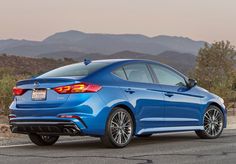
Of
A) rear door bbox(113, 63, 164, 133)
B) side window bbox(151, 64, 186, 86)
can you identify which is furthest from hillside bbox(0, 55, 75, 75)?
rear door bbox(113, 63, 164, 133)

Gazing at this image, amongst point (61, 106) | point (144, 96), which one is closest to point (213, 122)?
point (144, 96)

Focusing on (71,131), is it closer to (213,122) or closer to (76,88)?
(76,88)

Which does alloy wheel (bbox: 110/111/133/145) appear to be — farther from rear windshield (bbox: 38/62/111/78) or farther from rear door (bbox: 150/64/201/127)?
rear door (bbox: 150/64/201/127)

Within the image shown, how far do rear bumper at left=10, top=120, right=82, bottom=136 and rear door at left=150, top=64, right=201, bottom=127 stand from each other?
2.09 m

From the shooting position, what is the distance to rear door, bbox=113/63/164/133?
10.3m

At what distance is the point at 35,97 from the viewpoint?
9930mm

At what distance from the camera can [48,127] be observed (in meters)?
9.69

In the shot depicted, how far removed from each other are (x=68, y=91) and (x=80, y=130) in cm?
65

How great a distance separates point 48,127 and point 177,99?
8.81 feet

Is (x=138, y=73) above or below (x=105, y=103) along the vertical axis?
above

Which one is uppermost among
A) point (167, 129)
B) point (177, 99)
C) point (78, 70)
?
point (78, 70)

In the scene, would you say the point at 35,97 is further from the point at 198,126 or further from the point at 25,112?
the point at 198,126

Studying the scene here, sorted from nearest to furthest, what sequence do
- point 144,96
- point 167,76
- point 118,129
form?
point 118,129, point 144,96, point 167,76

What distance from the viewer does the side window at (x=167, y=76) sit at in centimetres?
1112
